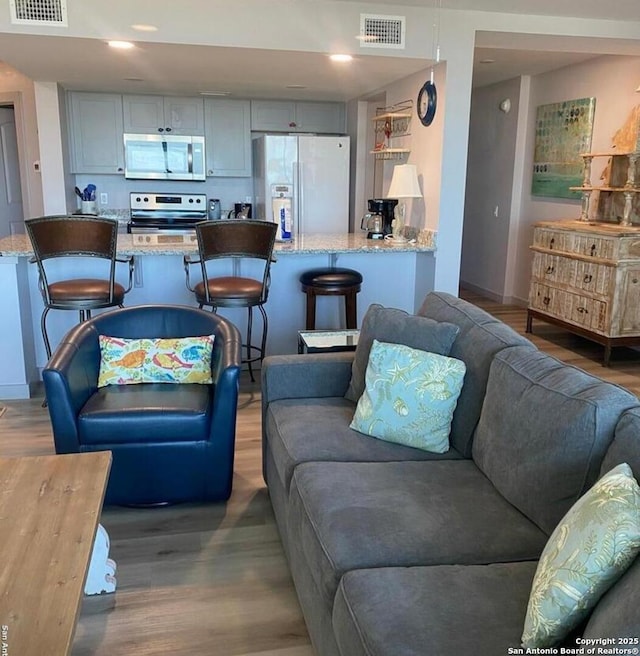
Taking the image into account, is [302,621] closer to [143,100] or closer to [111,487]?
[111,487]

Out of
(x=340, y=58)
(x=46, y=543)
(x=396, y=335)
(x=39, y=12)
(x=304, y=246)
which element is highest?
(x=39, y=12)

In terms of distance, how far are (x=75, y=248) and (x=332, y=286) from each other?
160 cm

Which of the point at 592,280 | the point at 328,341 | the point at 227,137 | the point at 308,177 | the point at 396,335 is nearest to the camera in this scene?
the point at 396,335

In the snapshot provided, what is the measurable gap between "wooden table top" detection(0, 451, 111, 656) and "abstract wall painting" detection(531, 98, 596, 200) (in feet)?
16.7

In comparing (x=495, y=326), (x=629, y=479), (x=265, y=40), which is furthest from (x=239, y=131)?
(x=629, y=479)

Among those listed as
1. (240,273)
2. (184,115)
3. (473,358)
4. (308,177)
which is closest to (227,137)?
(184,115)

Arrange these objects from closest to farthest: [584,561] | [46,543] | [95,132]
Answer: [584,561] → [46,543] → [95,132]

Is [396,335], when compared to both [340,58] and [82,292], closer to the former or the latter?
[82,292]

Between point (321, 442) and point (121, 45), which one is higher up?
point (121, 45)

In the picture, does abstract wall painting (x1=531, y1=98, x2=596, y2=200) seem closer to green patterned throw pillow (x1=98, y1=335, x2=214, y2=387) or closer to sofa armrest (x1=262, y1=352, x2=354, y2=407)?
sofa armrest (x1=262, y1=352, x2=354, y2=407)

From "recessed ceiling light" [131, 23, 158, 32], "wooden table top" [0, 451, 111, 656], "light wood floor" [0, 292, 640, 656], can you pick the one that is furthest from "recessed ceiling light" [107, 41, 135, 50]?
"wooden table top" [0, 451, 111, 656]

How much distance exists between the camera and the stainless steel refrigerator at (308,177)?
6.09 m

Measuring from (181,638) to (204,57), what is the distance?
3705mm

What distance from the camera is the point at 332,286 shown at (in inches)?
164
